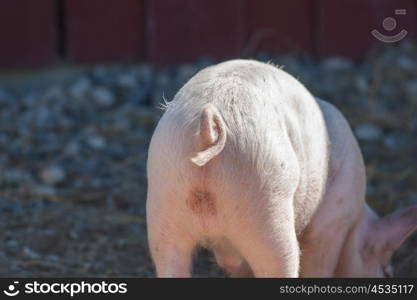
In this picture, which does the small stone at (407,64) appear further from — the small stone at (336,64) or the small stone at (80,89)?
the small stone at (80,89)

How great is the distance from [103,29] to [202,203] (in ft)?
16.1

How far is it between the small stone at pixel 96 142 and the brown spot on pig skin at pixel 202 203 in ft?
11.3

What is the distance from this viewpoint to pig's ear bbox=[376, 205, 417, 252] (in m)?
4.86

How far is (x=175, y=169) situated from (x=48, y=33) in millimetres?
4891

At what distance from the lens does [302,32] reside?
8531 mm

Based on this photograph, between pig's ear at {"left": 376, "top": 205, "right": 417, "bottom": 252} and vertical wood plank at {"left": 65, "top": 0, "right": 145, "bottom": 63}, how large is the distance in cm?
399

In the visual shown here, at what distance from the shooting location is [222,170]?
3.64 meters

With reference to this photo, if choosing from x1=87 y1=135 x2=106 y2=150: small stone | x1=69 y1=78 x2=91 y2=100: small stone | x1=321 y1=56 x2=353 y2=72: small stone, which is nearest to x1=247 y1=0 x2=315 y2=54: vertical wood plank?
x1=321 y1=56 x2=353 y2=72: small stone

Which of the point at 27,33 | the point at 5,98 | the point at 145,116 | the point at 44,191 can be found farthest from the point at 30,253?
the point at 27,33

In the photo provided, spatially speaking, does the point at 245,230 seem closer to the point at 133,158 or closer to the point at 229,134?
the point at 229,134

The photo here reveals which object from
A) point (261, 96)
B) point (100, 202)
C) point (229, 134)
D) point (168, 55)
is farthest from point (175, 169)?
point (168, 55)

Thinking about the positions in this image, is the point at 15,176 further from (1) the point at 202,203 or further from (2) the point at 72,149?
(1) the point at 202,203

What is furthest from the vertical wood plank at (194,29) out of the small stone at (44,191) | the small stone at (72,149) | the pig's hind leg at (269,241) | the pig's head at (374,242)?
the pig's hind leg at (269,241)

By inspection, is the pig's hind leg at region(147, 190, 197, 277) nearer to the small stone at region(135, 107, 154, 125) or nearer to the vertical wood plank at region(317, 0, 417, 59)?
the small stone at region(135, 107, 154, 125)
